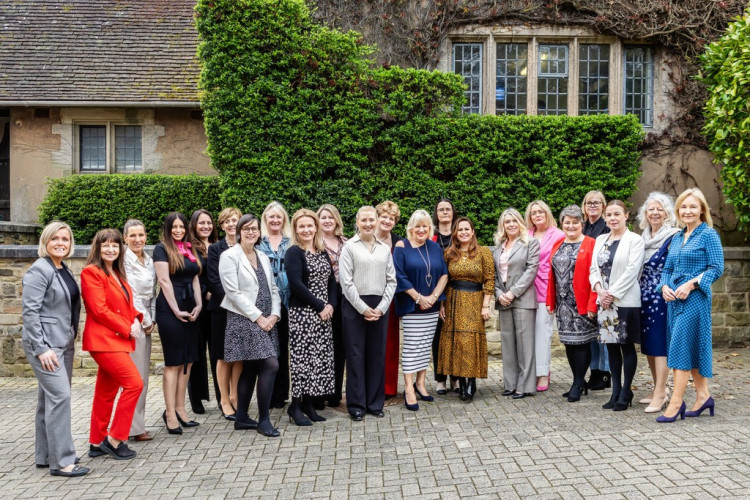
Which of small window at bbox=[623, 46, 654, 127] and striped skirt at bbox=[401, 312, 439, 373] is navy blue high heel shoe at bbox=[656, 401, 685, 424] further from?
small window at bbox=[623, 46, 654, 127]

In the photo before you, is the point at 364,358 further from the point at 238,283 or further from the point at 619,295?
the point at 619,295

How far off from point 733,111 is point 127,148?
11.3 m

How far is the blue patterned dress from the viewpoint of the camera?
6.34m

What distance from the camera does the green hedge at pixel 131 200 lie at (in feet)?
39.2

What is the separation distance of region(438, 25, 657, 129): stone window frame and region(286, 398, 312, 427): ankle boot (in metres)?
7.01

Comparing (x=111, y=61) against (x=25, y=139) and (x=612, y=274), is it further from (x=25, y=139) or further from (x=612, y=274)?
(x=612, y=274)

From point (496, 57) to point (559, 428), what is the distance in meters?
7.60

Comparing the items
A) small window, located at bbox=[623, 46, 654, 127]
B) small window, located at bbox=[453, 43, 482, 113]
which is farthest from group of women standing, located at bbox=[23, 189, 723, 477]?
small window, located at bbox=[623, 46, 654, 127]

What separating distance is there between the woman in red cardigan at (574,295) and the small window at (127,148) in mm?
9985

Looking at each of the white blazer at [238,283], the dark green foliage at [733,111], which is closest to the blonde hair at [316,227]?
the white blazer at [238,283]

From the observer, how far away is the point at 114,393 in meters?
5.89

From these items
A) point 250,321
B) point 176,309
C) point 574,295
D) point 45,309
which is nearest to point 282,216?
point 250,321

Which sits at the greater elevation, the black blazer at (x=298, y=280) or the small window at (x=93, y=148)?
the small window at (x=93, y=148)

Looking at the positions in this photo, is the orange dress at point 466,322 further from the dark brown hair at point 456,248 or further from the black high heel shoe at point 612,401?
the black high heel shoe at point 612,401
